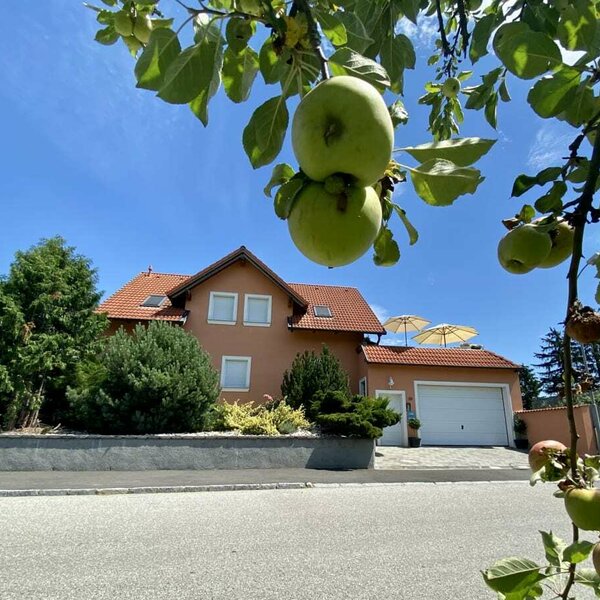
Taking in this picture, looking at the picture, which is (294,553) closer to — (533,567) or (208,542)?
(208,542)

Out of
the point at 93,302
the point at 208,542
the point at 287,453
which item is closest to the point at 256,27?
the point at 208,542

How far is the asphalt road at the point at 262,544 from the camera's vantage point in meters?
3.84

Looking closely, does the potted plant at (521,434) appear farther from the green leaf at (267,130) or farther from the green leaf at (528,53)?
the green leaf at (267,130)

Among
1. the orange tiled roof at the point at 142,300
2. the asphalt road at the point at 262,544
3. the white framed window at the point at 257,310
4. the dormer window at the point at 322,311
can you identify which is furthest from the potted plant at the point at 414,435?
the orange tiled roof at the point at 142,300

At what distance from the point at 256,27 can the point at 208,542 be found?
5.40 metres

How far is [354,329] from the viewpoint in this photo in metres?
16.9

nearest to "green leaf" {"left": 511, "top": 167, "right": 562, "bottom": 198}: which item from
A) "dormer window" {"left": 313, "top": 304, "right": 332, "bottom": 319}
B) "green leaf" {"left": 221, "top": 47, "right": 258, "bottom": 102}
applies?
"green leaf" {"left": 221, "top": 47, "right": 258, "bottom": 102}

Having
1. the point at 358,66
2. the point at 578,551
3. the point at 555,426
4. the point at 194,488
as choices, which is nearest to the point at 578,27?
the point at 358,66

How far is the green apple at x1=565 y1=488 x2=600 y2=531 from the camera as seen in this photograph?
0.75 meters

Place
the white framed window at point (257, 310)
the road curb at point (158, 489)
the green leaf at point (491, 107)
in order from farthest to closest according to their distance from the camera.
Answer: the white framed window at point (257, 310)
the road curb at point (158, 489)
the green leaf at point (491, 107)

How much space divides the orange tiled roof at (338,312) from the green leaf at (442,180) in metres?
15.7

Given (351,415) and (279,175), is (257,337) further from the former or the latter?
(279,175)

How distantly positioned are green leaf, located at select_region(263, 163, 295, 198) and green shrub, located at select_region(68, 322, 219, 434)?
10.6m

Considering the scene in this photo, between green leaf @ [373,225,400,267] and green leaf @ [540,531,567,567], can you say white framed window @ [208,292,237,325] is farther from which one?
green leaf @ [540,531,567,567]
